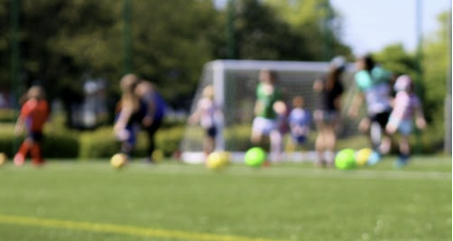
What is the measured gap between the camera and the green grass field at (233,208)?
6.72 m

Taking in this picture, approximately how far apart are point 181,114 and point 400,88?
4761 cm

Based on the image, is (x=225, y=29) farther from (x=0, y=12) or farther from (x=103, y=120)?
(x=103, y=120)

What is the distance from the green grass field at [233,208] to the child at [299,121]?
11860mm

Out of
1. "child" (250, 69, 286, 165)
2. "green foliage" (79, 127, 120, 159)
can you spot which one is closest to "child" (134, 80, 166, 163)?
"child" (250, 69, 286, 165)

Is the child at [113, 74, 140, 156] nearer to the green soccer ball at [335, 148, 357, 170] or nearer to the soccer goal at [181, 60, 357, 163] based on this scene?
the soccer goal at [181, 60, 357, 163]

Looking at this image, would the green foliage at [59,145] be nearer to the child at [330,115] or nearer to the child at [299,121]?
the child at [299,121]

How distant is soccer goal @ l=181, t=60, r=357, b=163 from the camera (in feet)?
82.8

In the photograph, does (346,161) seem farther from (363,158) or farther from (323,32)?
(323,32)

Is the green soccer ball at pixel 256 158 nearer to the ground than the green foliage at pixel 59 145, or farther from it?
farther from it

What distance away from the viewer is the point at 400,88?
18609mm

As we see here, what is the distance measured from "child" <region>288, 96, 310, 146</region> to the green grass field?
1186 cm

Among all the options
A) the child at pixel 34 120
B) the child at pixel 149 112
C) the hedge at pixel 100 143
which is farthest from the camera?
the hedge at pixel 100 143

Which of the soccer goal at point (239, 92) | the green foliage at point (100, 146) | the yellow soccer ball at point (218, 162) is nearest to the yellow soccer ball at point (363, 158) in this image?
the yellow soccer ball at point (218, 162)

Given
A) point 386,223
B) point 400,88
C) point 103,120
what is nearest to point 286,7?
point 103,120
